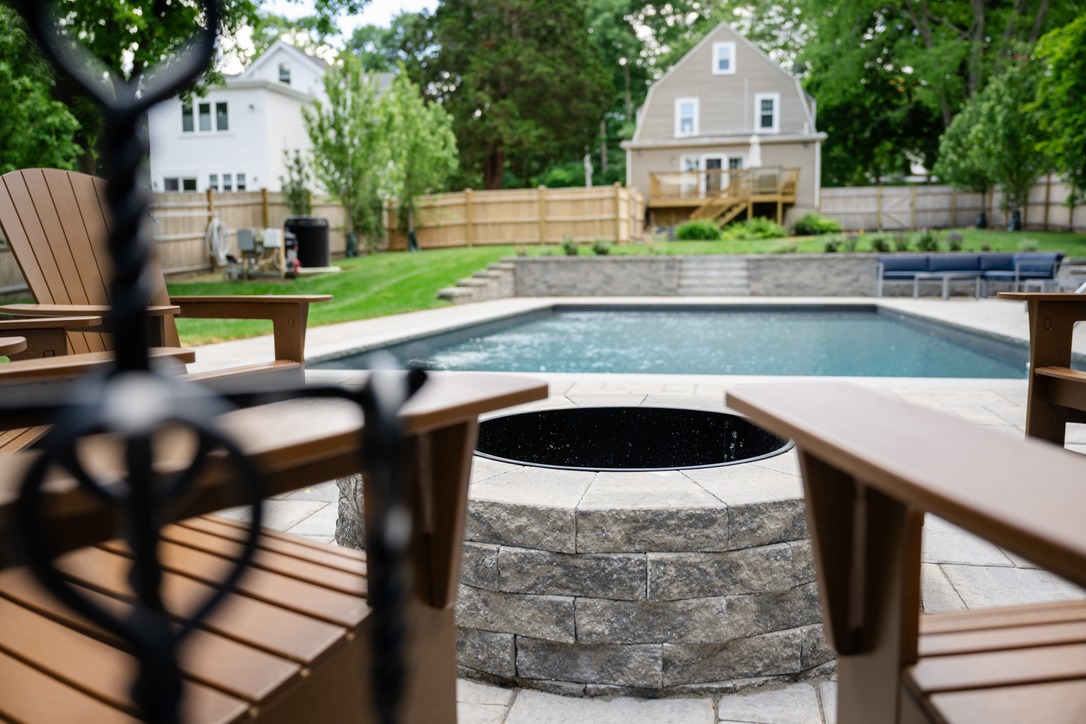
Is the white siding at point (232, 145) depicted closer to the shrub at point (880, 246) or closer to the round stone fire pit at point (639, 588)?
the shrub at point (880, 246)

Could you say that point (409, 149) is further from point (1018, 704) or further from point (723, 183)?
point (1018, 704)

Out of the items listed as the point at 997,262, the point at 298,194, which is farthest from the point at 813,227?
the point at 298,194

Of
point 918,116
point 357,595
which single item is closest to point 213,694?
point 357,595

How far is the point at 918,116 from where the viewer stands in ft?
96.7

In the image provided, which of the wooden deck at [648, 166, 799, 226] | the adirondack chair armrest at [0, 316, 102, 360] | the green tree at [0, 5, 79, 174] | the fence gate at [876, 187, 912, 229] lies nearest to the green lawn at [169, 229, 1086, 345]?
the green tree at [0, 5, 79, 174]

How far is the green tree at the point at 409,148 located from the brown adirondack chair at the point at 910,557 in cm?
1617

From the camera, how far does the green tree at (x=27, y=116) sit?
30.0 feet

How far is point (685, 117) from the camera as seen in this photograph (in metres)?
26.8

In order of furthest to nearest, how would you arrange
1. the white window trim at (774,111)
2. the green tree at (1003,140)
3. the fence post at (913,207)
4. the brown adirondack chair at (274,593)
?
1. the white window trim at (774,111)
2. the fence post at (913,207)
3. the green tree at (1003,140)
4. the brown adirondack chair at (274,593)

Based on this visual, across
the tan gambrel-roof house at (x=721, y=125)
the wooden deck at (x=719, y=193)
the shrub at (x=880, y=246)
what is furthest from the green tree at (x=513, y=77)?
the shrub at (x=880, y=246)

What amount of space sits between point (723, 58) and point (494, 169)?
9103 millimetres

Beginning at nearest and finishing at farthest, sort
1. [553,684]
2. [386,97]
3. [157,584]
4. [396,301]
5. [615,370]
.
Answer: [157,584], [553,684], [615,370], [396,301], [386,97]

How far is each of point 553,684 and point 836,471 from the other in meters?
1.27

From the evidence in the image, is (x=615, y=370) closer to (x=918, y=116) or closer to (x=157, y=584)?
(x=157, y=584)
